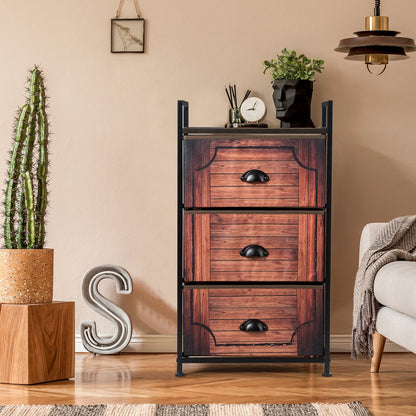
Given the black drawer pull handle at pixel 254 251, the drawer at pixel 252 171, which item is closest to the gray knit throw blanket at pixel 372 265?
the drawer at pixel 252 171

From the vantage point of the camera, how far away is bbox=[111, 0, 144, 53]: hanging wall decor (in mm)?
3510

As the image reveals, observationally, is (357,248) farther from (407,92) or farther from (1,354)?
(1,354)

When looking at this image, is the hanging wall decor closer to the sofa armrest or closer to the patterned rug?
the sofa armrest

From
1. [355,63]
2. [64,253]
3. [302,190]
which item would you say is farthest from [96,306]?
[355,63]

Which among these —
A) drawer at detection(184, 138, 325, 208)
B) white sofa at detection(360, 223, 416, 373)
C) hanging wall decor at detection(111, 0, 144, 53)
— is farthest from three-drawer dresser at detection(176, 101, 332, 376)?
hanging wall decor at detection(111, 0, 144, 53)

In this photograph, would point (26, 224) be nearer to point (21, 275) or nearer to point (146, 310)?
point (21, 275)

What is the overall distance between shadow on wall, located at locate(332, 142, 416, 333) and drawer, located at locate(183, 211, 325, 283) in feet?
2.16

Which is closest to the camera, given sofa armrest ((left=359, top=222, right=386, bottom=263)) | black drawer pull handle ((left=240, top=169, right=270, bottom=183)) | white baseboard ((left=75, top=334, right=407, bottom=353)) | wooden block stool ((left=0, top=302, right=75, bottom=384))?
wooden block stool ((left=0, top=302, right=75, bottom=384))

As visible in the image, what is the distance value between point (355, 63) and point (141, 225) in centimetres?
132

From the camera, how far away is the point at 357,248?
11.6 ft

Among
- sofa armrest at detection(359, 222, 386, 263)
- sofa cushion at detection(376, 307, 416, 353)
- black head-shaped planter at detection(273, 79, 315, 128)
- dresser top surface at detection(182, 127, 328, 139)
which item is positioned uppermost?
black head-shaped planter at detection(273, 79, 315, 128)

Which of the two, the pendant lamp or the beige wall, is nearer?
the pendant lamp

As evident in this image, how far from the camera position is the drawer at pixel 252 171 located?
288 centimetres

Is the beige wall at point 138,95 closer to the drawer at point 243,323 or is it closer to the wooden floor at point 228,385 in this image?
the wooden floor at point 228,385
